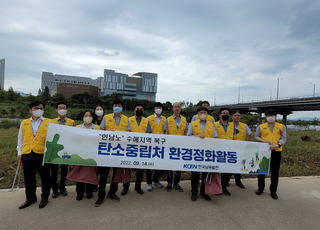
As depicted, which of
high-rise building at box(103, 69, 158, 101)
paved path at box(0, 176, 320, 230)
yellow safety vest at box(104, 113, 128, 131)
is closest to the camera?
paved path at box(0, 176, 320, 230)

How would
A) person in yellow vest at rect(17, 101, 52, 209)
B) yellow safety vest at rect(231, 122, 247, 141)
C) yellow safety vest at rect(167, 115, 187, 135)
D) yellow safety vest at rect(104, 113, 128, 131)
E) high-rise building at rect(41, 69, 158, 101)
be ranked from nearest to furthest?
person in yellow vest at rect(17, 101, 52, 209)
yellow safety vest at rect(104, 113, 128, 131)
yellow safety vest at rect(167, 115, 187, 135)
yellow safety vest at rect(231, 122, 247, 141)
high-rise building at rect(41, 69, 158, 101)

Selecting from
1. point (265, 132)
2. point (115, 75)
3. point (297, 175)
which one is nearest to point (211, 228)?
point (265, 132)

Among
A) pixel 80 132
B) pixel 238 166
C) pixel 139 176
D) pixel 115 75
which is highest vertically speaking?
pixel 115 75

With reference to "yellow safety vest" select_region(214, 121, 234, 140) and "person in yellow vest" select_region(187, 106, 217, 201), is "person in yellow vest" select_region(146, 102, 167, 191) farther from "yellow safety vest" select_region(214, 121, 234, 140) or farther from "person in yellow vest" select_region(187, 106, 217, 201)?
"yellow safety vest" select_region(214, 121, 234, 140)

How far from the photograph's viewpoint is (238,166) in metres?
3.89

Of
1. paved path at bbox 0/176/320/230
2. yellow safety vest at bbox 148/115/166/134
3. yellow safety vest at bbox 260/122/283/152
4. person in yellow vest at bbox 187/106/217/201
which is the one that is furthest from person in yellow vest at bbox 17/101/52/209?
yellow safety vest at bbox 260/122/283/152

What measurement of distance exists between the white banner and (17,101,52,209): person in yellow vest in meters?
0.14

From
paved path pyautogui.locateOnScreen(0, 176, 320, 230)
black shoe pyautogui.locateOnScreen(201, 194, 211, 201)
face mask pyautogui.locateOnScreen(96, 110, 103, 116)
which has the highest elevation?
face mask pyautogui.locateOnScreen(96, 110, 103, 116)

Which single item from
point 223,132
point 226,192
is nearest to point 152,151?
point 223,132

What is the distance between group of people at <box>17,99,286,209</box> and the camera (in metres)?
3.26

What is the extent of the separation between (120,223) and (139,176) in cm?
114

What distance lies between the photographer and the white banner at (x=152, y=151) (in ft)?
11.2

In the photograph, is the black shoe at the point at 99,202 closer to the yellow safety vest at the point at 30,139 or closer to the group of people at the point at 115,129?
the group of people at the point at 115,129

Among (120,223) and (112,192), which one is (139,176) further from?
(120,223)
